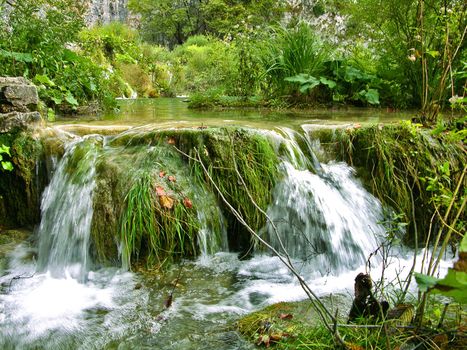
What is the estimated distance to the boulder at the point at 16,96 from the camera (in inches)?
143

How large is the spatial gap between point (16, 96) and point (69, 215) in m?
1.41

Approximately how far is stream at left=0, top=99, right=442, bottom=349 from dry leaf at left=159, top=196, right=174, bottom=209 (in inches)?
10.9

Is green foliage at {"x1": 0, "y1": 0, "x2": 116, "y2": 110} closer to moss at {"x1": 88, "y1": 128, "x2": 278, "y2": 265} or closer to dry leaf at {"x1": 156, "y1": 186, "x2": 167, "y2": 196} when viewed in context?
moss at {"x1": 88, "y1": 128, "x2": 278, "y2": 265}

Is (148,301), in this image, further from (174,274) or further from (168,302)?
(174,274)

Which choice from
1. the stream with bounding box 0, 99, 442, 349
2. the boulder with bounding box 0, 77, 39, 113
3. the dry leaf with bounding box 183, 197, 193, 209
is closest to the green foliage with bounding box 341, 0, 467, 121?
the stream with bounding box 0, 99, 442, 349

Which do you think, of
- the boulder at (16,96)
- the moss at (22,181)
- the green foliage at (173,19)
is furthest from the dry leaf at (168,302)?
the green foliage at (173,19)

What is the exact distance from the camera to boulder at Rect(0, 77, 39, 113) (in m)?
3.62

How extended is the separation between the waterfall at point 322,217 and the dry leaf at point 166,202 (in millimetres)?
791

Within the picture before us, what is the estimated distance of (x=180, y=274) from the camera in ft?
9.14

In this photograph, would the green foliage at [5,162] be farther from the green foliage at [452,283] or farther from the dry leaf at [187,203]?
the green foliage at [452,283]

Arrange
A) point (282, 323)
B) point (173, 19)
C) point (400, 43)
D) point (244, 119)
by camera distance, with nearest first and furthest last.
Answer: point (282, 323) < point (244, 119) < point (400, 43) < point (173, 19)

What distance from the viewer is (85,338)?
6.97ft

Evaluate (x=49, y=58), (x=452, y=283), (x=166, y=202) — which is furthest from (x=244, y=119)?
(x=452, y=283)

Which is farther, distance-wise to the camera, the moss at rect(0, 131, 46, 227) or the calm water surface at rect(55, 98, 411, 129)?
the calm water surface at rect(55, 98, 411, 129)
